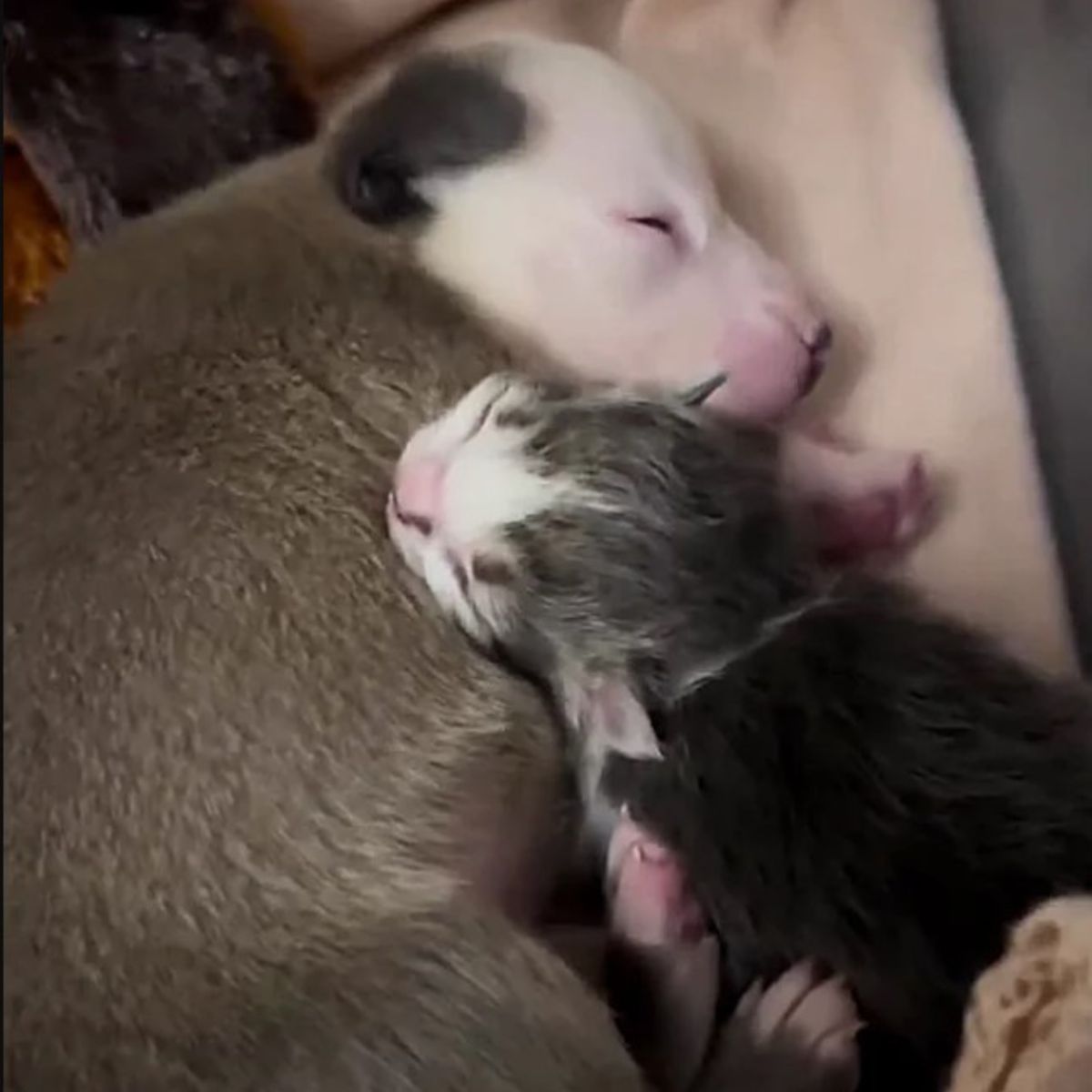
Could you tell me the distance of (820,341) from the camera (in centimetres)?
148

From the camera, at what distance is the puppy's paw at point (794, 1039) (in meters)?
1.31

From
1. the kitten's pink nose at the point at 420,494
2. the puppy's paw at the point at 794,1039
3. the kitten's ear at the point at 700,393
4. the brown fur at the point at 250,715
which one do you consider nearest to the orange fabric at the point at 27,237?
the brown fur at the point at 250,715

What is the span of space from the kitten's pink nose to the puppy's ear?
204mm

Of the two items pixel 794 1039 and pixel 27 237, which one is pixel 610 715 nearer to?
pixel 794 1039

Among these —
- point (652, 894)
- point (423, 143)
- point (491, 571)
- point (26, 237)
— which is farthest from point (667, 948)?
point (26, 237)

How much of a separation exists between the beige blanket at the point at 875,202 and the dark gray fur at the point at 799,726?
149 mm

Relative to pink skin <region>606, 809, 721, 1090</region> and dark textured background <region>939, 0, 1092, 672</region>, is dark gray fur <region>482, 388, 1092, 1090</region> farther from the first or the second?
dark textured background <region>939, 0, 1092, 672</region>

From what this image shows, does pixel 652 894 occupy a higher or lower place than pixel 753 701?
lower

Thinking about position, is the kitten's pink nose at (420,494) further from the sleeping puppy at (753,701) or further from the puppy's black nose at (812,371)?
the puppy's black nose at (812,371)

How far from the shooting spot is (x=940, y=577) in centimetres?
151

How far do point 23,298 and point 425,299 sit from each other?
0.29 m

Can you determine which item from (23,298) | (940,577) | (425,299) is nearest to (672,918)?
(940,577)

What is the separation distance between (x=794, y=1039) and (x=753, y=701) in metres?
0.19

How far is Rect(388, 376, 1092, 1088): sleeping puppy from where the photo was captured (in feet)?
4.20
